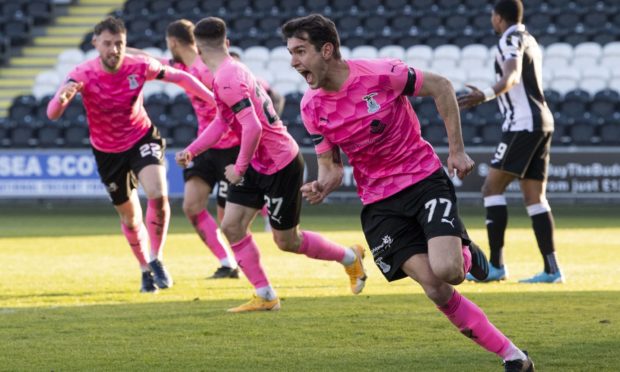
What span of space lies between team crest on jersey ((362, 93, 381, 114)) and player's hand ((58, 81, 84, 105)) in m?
3.75

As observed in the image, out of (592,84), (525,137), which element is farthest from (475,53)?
(525,137)

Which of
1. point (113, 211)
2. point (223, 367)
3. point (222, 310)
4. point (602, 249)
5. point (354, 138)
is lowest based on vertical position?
point (113, 211)

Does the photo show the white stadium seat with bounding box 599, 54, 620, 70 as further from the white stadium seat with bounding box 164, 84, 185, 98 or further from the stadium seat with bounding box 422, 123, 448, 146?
the white stadium seat with bounding box 164, 84, 185, 98

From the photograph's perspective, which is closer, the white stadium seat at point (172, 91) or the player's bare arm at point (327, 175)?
the player's bare arm at point (327, 175)

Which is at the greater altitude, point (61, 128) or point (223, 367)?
point (223, 367)

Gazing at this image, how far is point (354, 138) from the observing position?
239 inches

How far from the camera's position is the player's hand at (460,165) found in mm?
5598

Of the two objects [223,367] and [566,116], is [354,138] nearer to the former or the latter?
[223,367]

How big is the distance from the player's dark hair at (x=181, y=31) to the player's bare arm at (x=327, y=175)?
4586 mm

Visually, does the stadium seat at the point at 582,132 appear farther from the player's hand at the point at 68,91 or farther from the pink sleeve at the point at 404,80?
the pink sleeve at the point at 404,80

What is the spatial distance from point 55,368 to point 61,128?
56.9 feet

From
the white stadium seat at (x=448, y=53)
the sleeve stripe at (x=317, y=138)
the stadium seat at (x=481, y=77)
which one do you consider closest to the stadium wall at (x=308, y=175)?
the stadium seat at (x=481, y=77)

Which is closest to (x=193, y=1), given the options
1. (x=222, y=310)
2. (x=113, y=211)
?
(x=113, y=211)

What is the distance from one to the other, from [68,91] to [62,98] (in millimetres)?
149
